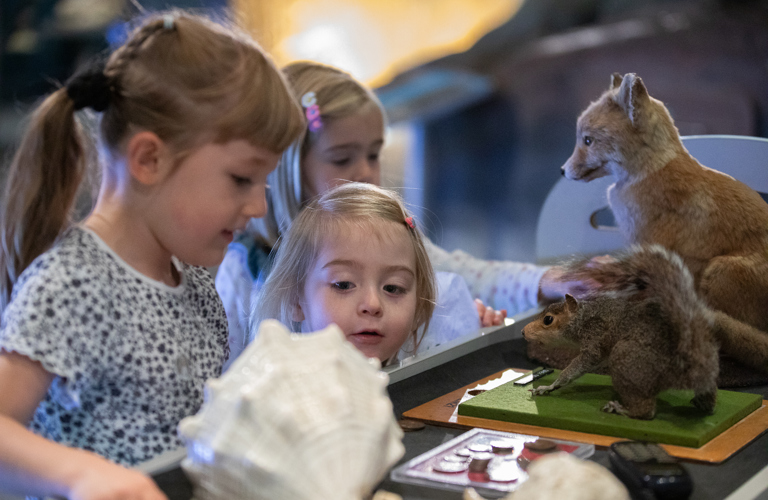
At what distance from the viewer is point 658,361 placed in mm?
855

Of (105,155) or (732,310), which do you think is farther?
(732,310)

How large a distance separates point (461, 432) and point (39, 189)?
0.57 meters

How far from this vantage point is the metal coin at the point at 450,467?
714 millimetres

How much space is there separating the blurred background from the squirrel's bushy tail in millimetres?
1386

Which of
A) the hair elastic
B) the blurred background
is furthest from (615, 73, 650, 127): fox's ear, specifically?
the blurred background

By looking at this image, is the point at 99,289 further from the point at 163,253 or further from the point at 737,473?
the point at 737,473

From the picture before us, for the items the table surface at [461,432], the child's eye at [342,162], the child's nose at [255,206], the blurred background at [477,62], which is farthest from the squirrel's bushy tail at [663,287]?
the blurred background at [477,62]

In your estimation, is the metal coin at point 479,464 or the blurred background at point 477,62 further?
the blurred background at point 477,62

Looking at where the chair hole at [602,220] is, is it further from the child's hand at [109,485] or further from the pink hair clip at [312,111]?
the child's hand at [109,485]

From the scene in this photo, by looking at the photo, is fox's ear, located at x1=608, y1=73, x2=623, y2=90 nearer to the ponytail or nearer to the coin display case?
the coin display case

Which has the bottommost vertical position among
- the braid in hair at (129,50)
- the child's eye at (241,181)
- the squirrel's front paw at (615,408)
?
the squirrel's front paw at (615,408)

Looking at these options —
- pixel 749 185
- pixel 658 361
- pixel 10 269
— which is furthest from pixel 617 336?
pixel 10 269

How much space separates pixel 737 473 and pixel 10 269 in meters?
0.82

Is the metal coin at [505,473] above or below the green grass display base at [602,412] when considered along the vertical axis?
above
